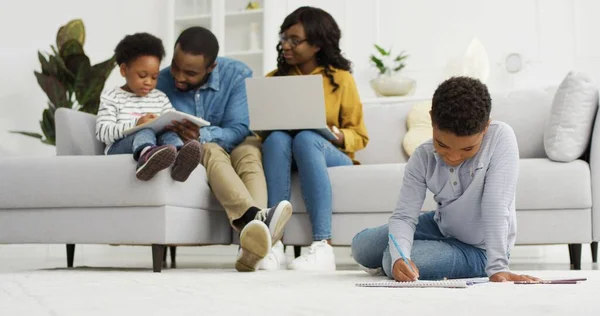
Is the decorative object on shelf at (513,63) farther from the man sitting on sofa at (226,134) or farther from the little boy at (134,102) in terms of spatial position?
the little boy at (134,102)

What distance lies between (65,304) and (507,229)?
901 millimetres

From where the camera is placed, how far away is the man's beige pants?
2234 millimetres

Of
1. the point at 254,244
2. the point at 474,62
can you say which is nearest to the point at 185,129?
the point at 254,244

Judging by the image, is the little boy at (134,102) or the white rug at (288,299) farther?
the little boy at (134,102)

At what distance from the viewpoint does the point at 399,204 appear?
1.64 metres

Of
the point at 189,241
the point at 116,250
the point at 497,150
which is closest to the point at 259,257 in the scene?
the point at 189,241

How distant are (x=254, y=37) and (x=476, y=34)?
1.44 m

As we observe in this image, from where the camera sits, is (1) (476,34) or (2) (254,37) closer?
(1) (476,34)

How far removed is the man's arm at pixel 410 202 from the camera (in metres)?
1.60

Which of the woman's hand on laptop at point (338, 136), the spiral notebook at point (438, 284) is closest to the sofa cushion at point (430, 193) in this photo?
the woman's hand on laptop at point (338, 136)

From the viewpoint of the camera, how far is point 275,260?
2256 millimetres

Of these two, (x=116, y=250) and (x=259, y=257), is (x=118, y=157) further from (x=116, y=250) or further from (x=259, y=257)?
(x=116, y=250)

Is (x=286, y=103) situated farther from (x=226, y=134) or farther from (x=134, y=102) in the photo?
(x=134, y=102)

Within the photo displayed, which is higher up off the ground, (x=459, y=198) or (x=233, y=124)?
(x=233, y=124)
